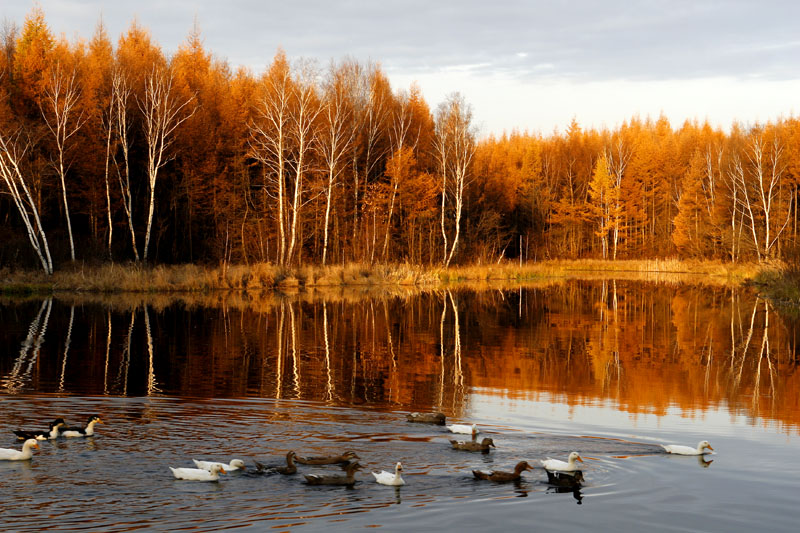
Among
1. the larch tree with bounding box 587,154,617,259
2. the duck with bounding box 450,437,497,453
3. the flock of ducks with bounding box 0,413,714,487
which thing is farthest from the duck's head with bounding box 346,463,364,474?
the larch tree with bounding box 587,154,617,259

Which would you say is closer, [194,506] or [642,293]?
[194,506]

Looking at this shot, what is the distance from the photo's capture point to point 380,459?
431 inches

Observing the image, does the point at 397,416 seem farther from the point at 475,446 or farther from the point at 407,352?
the point at 407,352

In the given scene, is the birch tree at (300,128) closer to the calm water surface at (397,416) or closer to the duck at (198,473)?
the calm water surface at (397,416)

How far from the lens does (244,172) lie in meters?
54.4

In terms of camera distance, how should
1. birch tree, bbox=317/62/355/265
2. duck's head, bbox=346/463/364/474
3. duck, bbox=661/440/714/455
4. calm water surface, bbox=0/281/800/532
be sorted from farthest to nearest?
birch tree, bbox=317/62/355/265, duck, bbox=661/440/714/455, duck's head, bbox=346/463/364/474, calm water surface, bbox=0/281/800/532

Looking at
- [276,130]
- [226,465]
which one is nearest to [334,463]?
[226,465]

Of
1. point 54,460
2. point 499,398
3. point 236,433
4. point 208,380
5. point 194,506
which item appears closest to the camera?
point 194,506

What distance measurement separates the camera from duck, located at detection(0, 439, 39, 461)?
10234mm

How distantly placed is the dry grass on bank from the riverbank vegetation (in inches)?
4.3

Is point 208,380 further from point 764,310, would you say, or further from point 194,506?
point 764,310

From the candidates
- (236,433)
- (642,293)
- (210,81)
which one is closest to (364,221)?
(210,81)

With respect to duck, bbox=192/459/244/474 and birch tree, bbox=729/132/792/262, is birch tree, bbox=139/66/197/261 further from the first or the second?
birch tree, bbox=729/132/792/262

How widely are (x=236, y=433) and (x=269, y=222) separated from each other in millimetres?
44322
